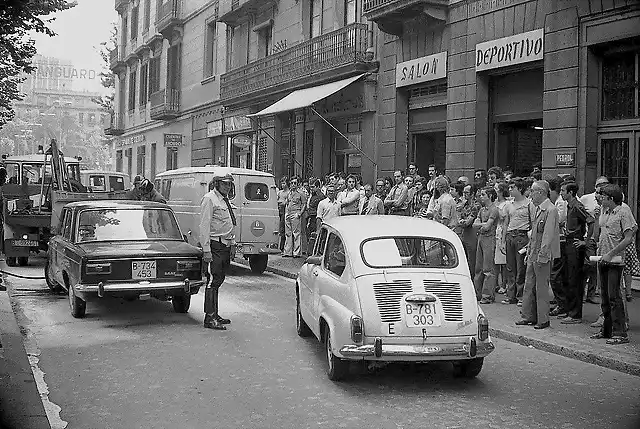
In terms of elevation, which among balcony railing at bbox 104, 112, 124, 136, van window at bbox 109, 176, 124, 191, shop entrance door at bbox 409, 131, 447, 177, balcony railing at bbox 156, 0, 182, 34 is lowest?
van window at bbox 109, 176, 124, 191

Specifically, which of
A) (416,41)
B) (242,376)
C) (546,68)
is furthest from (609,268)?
(416,41)

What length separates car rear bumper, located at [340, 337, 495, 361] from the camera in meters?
6.80

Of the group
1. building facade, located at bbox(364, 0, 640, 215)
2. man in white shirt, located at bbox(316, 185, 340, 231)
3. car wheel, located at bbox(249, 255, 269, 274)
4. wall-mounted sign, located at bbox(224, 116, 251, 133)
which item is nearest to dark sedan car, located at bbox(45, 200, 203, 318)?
car wheel, located at bbox(249, 255, 269, 274)

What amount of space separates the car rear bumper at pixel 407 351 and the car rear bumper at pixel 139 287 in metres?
3.83

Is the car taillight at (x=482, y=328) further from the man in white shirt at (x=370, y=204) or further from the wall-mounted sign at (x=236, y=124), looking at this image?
the wall-mounted sign at (x=236, y=124)

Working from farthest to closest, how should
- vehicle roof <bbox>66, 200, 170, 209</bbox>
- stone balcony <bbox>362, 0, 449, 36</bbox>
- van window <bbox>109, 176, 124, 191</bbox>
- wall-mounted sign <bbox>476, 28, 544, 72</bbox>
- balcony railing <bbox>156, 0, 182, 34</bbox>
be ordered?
balcony railing <bbox>156, 0, 182, 34</bbox> → van window <bbox>109, 176, 124, 191</bbox> → stone balcony <bbox>362, 0, 449, 36</bbox> → wall-mounted sign <bbox>476, 28, 544, 72</bbox> → vehicle roof <bbox>66, 200, 170, 209</bbox>

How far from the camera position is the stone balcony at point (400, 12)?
58.3ft

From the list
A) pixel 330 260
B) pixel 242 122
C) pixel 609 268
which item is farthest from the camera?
pixel 242 122

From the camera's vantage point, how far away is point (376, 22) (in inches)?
776

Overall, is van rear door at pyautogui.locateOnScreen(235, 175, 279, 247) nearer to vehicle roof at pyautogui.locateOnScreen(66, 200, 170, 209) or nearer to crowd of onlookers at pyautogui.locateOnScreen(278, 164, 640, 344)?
crowd of onlookers at pyautogui.locateOnScreen(278, 164, 640, 344)

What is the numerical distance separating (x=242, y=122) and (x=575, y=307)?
20.6 meters

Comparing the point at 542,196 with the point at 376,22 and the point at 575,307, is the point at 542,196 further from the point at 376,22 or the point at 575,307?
the point at 376,22

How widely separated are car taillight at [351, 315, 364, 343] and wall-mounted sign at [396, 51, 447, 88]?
12.1 m

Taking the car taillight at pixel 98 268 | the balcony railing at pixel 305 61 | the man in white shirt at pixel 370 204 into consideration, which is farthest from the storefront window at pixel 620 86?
the car taillight at pixel 98 268
